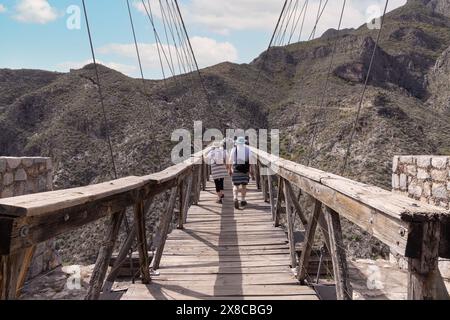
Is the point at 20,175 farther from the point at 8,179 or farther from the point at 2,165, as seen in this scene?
the point at 2,165

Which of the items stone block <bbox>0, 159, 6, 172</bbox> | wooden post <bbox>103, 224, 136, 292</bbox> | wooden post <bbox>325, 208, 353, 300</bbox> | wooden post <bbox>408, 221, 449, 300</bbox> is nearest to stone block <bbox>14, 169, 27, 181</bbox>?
stone block <bbox>0, 159, 6, 172</bbox>

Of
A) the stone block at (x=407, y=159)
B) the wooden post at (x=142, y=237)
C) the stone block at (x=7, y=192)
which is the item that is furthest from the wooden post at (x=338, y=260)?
the stone block at (x=7, y=192)

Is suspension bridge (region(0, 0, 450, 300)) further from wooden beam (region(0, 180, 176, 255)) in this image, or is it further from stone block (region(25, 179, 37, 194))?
stone block (region(25, 179, 37, 194))

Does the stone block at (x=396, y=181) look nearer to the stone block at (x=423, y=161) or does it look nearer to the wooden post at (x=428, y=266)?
the stone block at (x=423, y=161)

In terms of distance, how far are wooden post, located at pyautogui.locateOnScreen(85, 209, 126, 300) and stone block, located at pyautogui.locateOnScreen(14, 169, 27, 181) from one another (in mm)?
2909

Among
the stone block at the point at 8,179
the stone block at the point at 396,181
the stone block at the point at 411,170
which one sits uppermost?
the stone block at the point at 8,179

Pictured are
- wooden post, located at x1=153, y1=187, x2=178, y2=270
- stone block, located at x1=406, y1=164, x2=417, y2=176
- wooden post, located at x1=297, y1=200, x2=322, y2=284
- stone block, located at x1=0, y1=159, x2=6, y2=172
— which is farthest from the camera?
stone block, located at x1=406, y1=164, x2=417, y2=176

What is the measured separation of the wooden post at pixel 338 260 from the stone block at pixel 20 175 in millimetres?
3972

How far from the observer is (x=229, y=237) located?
5.70 m

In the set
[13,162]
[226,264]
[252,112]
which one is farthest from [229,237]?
[252,112]

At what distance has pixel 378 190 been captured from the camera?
2105mm

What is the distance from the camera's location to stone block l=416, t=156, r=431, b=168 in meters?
5.23

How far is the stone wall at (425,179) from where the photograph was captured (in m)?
4.84
